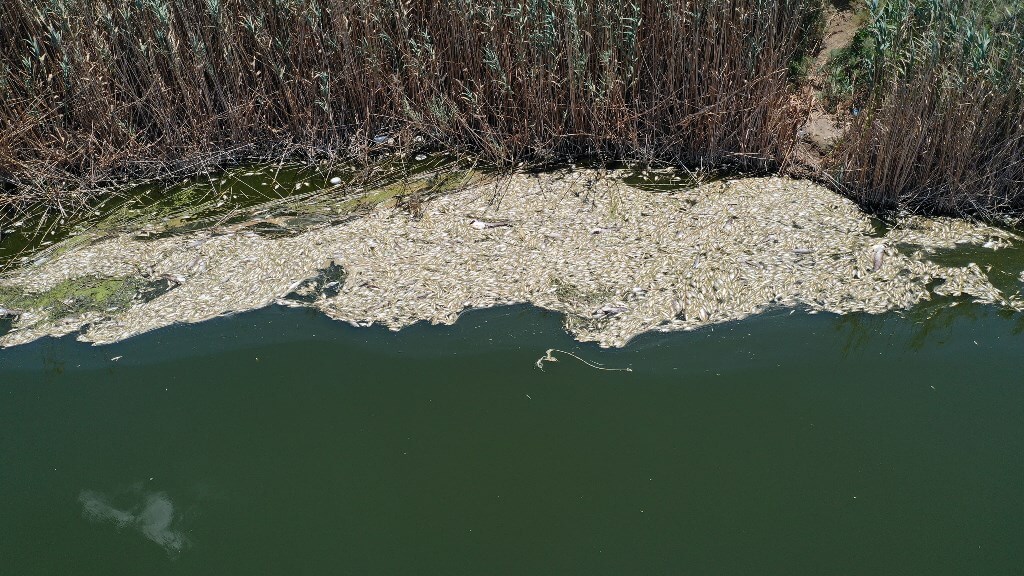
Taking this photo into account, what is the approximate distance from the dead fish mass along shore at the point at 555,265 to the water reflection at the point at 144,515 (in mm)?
884

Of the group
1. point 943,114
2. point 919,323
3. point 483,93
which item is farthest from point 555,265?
point 943,114

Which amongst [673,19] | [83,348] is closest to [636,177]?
[673,19]

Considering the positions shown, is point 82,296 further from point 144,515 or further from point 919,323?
point 919,323

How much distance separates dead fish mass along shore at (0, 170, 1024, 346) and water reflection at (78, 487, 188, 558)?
34.8 inches

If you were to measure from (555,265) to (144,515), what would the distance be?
6.54 ft

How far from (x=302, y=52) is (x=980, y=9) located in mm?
3375

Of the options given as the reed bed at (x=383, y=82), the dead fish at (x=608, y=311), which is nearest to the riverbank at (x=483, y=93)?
the reed bed at (x=383, y=82)

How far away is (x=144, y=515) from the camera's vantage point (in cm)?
299

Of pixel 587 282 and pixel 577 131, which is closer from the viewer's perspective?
pixel 587 282

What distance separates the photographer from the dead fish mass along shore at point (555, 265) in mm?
3693

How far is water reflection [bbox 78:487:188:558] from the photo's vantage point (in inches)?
115

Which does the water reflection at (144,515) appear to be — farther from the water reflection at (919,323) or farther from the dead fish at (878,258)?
Answer: the dead fish at (878,258)

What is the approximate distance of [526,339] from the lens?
3.58m

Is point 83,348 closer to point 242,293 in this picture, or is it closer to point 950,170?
point 242,293
